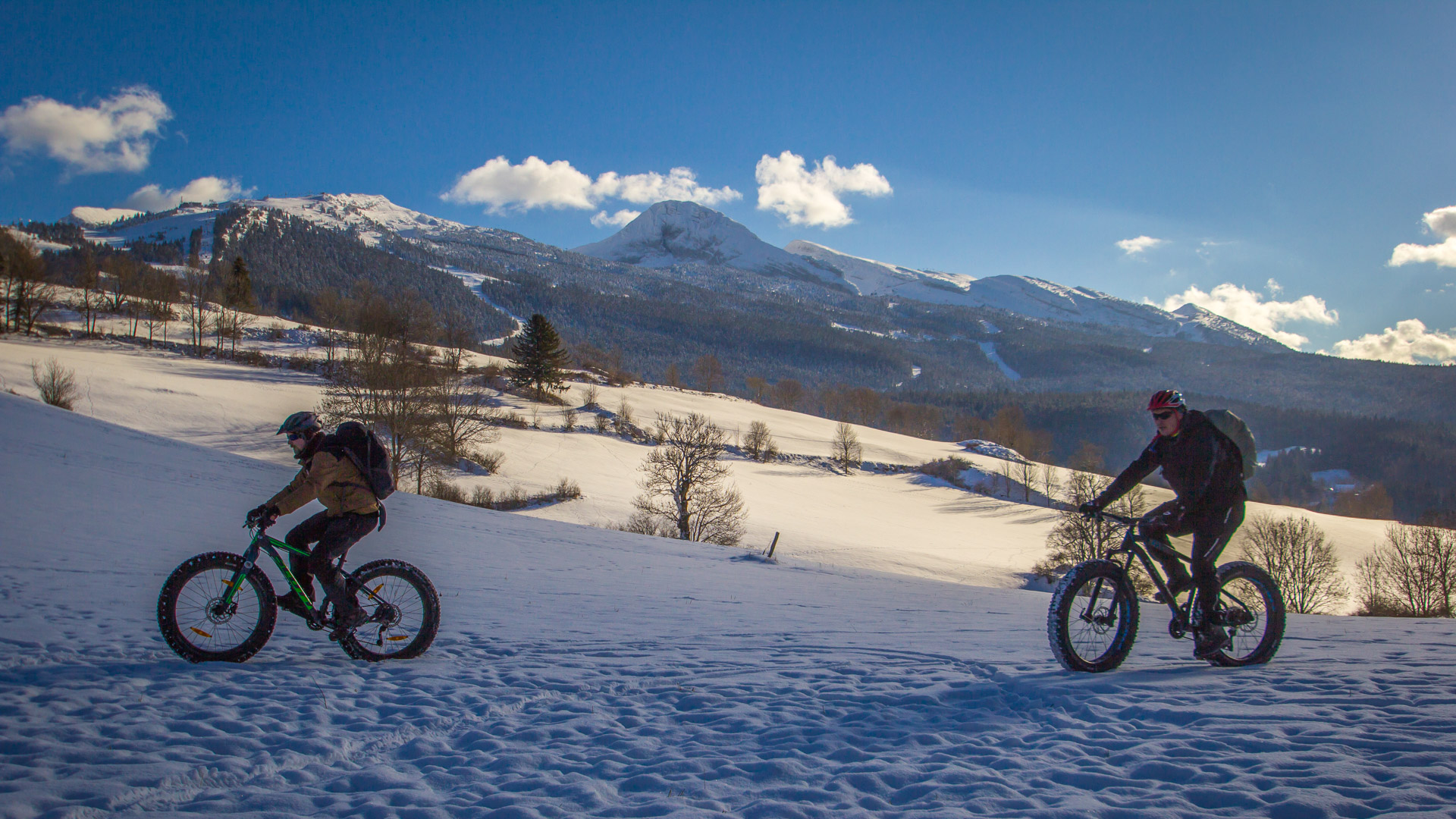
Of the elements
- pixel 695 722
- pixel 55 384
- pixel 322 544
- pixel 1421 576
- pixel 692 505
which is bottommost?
pixel 1421 576

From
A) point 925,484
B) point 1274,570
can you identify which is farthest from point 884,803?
point 925,484

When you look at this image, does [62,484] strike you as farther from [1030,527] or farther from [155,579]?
[1030,527]

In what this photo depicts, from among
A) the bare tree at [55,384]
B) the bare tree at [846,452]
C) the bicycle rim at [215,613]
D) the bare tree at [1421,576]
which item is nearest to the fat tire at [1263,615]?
the bicycle rim at [215,613]

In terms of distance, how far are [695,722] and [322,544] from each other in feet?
12.6

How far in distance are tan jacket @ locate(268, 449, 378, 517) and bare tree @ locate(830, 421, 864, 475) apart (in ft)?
218

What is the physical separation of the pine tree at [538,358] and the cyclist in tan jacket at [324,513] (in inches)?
2765

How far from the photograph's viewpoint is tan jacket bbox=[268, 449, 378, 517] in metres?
5.71

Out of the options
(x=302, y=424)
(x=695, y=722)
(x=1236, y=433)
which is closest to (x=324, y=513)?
(x=302, y=424)

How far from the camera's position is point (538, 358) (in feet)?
246

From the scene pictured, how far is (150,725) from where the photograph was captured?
4441 millimetres

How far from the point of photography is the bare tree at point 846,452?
72.3m

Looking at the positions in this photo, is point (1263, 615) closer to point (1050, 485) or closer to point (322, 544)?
point (322, 544)

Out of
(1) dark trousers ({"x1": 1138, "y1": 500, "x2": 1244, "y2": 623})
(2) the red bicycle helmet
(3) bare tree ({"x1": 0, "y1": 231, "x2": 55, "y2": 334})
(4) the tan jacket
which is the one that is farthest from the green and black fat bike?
(3) bare tree ({"x1": 0, "y1": 231, "x2": 55, "y2": 334})

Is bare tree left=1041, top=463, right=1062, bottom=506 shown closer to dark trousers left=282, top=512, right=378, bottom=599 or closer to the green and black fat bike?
the green and black fat bike
